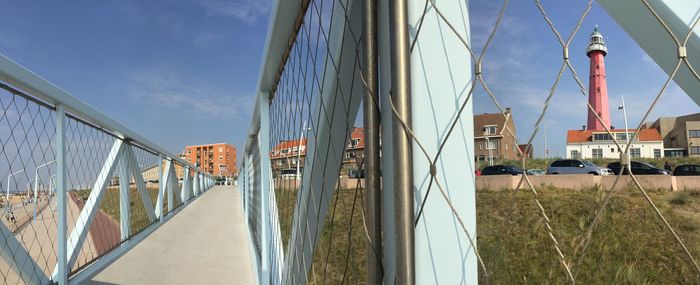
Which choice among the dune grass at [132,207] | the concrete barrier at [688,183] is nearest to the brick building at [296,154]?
the dune grass at [132,207]

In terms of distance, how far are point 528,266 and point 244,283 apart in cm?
247

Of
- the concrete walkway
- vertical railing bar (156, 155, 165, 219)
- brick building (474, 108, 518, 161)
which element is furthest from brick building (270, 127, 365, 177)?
vertical railing bar (156, 155, 165, 219)

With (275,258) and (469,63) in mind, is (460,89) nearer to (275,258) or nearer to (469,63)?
(469,63)

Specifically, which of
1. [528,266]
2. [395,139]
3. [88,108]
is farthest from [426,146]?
[88,108]

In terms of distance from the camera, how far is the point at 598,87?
938 mm

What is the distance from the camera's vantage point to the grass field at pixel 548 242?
1120mm

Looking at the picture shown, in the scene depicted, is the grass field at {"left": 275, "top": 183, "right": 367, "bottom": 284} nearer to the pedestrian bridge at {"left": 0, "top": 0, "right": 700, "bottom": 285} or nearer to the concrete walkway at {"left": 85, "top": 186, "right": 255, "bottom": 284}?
the pedestrian bridge at {"left": 0, "top": 0, "right": 700, "bottom": 285}

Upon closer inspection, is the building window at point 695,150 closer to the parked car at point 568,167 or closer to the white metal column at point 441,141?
the parked car at point 568,167

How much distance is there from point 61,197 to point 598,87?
137 inches

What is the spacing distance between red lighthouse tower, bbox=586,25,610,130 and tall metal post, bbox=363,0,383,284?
1.22 ft

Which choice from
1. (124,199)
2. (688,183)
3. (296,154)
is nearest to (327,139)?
(296,154)

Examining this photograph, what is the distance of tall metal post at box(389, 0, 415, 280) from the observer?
71 cm

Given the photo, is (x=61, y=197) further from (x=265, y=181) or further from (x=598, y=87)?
→ (x=598, y=87)

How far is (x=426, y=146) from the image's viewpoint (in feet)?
2.43
